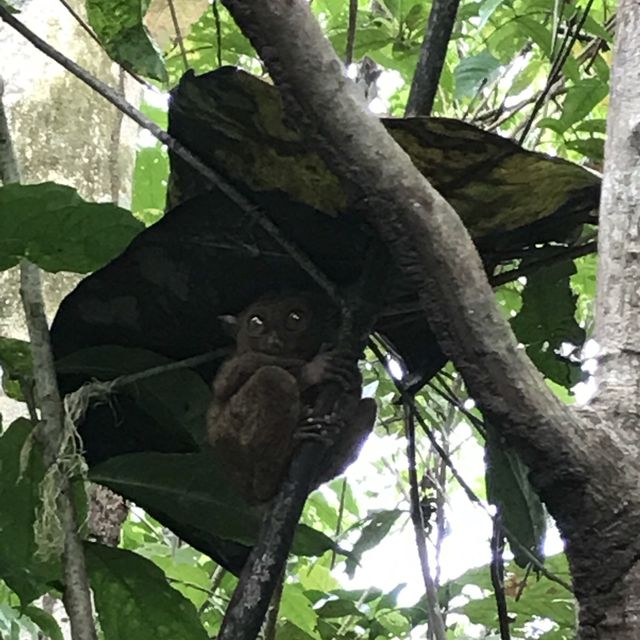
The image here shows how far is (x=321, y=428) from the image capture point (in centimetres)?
98

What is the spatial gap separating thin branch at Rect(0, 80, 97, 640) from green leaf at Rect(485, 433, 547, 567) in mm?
503

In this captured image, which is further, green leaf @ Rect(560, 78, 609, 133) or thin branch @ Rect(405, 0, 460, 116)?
green leaf @ Rect(560, 78, 609, 133)

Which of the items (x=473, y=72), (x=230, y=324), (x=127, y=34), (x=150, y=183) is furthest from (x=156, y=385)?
(x=150, y=183)

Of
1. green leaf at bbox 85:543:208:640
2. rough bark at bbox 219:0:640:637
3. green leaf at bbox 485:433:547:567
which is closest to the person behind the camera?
rough bark at bbox 219:0:640:637

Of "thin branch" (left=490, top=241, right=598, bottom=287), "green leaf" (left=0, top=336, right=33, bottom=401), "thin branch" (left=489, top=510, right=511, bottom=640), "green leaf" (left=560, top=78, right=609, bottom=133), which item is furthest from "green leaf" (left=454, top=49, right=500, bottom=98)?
"green leaf" (left=0, top=336, right=33, bottom=401)

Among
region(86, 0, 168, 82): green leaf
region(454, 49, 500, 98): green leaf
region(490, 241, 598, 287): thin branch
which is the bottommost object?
region(490, 241, 598, 287): thin branch

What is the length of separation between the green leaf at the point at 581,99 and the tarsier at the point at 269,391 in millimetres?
538

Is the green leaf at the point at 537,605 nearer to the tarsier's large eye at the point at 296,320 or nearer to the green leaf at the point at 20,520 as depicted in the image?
the tarsier's large eye at the point at 296,320

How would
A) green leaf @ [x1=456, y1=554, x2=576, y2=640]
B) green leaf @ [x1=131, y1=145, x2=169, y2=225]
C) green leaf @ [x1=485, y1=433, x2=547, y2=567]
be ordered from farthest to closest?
green leaf @ [x1=131, y1=145, x2=169, y2=225], green leaf @ [x1=456, y1=554, x2=576, y2=640], green leaf @ [x1=485, y1=433, x2=547, y2=567]

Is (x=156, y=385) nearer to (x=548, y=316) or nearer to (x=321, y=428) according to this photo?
(x=321, y=428)

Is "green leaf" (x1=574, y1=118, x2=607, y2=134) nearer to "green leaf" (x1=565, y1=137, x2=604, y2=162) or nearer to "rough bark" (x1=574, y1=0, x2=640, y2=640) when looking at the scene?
"green leaf" (x1=565, y1=137, x2=604, y2=162)

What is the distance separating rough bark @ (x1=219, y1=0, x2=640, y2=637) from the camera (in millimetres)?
709

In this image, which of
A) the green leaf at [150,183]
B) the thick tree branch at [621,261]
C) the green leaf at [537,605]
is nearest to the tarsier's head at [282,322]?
the thick tree branch at [621,261]

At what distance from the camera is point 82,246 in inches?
38.8
